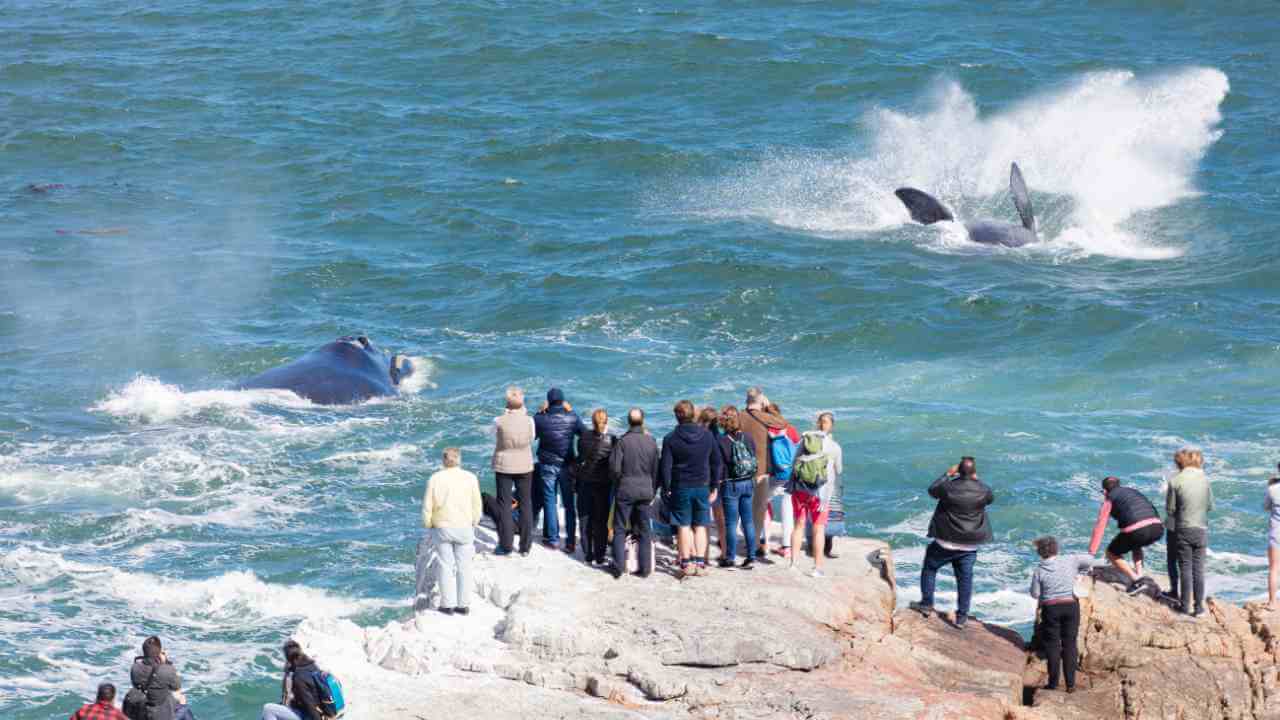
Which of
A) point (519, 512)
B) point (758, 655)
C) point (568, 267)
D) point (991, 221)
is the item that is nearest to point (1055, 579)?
point (758, 655)

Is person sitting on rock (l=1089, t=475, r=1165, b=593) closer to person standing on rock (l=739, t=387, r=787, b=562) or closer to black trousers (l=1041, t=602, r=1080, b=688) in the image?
black trousers (l=1041, t=602, r=1080, b=688)

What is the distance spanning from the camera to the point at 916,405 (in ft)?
102

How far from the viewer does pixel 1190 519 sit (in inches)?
690

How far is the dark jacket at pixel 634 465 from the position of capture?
17.6 m

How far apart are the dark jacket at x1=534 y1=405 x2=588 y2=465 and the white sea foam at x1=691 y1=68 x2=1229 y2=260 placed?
26.2 meters

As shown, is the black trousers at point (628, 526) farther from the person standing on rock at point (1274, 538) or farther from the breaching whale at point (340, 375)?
the breaching whale at point (340, 375)

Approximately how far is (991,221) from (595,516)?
2916 centimetres

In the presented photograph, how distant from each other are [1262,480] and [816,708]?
13868mm

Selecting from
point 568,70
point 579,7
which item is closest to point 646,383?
point 568,70

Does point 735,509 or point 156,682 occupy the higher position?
point 735,509

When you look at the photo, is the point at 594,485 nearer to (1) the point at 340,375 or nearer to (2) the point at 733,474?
→ (2) the point at 733,474

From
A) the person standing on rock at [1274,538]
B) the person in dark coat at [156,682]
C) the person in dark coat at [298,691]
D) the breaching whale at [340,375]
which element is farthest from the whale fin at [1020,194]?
the person in dark coat at [156,682]

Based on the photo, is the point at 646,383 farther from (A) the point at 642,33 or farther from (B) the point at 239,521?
(A) the point at 642,33

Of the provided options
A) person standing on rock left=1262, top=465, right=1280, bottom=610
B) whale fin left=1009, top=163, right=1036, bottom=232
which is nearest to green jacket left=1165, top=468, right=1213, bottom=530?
person standing on rock left=1262, top=465, right=1280, bottom=610
